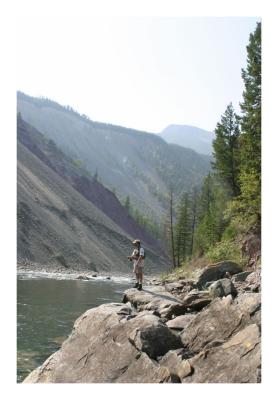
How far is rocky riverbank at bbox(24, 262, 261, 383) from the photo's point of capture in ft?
31.4

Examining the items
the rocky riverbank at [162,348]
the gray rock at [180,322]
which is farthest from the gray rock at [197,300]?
the gray rock at [180,322]

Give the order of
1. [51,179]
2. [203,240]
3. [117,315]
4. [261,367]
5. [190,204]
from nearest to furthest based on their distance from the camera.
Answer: [261,367]
[117,315]
[203,240]
[190,204]
[51,179]

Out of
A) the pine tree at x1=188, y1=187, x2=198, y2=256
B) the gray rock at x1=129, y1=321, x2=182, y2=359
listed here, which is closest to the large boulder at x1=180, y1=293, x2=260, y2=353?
the gray rock at x1=129, y1=321, x2=182, y2=359

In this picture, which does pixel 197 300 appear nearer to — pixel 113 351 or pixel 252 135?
pixel 113 351

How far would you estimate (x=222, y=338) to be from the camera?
11203 millimetres

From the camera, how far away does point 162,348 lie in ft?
36.5

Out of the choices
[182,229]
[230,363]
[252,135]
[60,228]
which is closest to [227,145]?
[252,135]

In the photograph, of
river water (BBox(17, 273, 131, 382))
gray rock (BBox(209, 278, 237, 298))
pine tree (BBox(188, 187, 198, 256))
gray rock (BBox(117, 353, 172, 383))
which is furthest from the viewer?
pine tree (BBox(188, 187, 198, 256))

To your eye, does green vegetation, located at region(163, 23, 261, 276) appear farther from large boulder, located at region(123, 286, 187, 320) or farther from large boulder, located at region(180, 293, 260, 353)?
large boulder, located at region(180, 293, 260, 353)

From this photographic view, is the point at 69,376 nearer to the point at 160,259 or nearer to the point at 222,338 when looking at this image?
the point at 222,338

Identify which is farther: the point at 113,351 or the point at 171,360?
the point at 113,351

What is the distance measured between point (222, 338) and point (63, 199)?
10212cm

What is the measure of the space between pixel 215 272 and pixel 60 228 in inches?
2798
